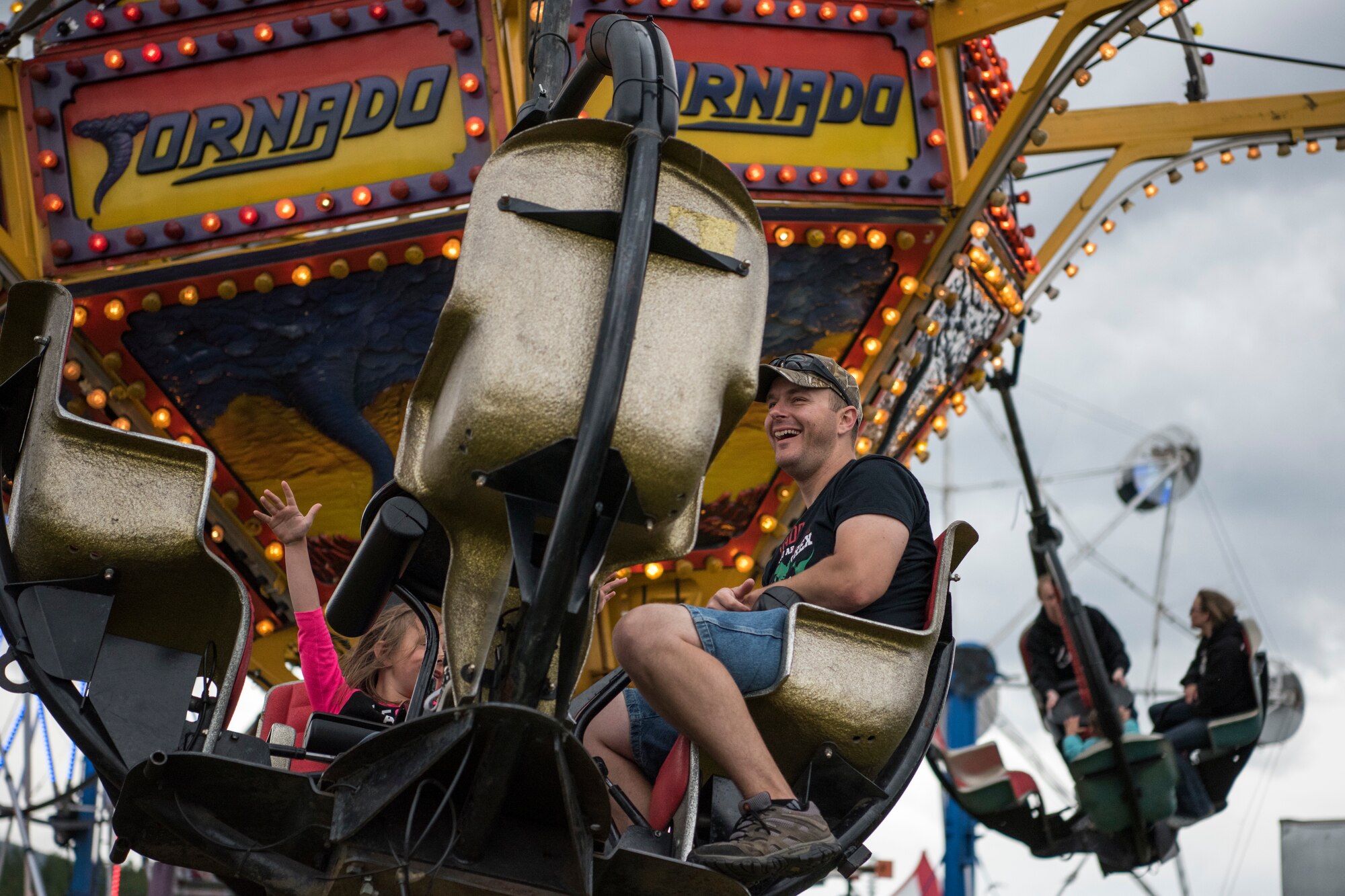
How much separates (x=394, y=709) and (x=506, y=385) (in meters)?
1.53

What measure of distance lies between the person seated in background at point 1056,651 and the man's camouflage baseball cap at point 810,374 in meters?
6.87

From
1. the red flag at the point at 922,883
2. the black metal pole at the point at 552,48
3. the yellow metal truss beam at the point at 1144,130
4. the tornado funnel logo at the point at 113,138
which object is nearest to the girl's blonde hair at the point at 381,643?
the black metal pole at the point at 552,48

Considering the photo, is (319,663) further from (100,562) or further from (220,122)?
(220,122)

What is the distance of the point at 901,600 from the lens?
10.8 feet

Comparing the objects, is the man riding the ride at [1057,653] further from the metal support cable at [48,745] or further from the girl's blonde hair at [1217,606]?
the metal support cable at [48,745]

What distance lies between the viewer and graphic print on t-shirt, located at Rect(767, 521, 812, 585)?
11.3 ft

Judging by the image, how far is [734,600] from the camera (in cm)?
324

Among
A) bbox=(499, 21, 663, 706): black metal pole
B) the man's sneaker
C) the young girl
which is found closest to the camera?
bbox=(499, 21, 663, 706): black metal pole

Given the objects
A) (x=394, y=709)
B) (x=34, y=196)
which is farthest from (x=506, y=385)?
(x=34, y=196)

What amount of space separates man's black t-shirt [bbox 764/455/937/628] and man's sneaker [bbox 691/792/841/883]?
57 centimetres

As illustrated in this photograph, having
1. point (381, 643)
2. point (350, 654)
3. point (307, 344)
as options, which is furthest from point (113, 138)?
point (381, 643)

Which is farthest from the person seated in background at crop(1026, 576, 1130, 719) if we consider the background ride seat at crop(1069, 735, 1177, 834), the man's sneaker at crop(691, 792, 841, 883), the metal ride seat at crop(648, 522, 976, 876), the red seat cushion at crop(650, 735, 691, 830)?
the man's sneaker at crop(691, 792, 841, 883)

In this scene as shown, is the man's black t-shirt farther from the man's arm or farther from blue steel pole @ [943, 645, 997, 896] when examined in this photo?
blue steel pole @ [943, 645, 997, 896]

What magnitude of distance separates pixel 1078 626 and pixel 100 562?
808cm
